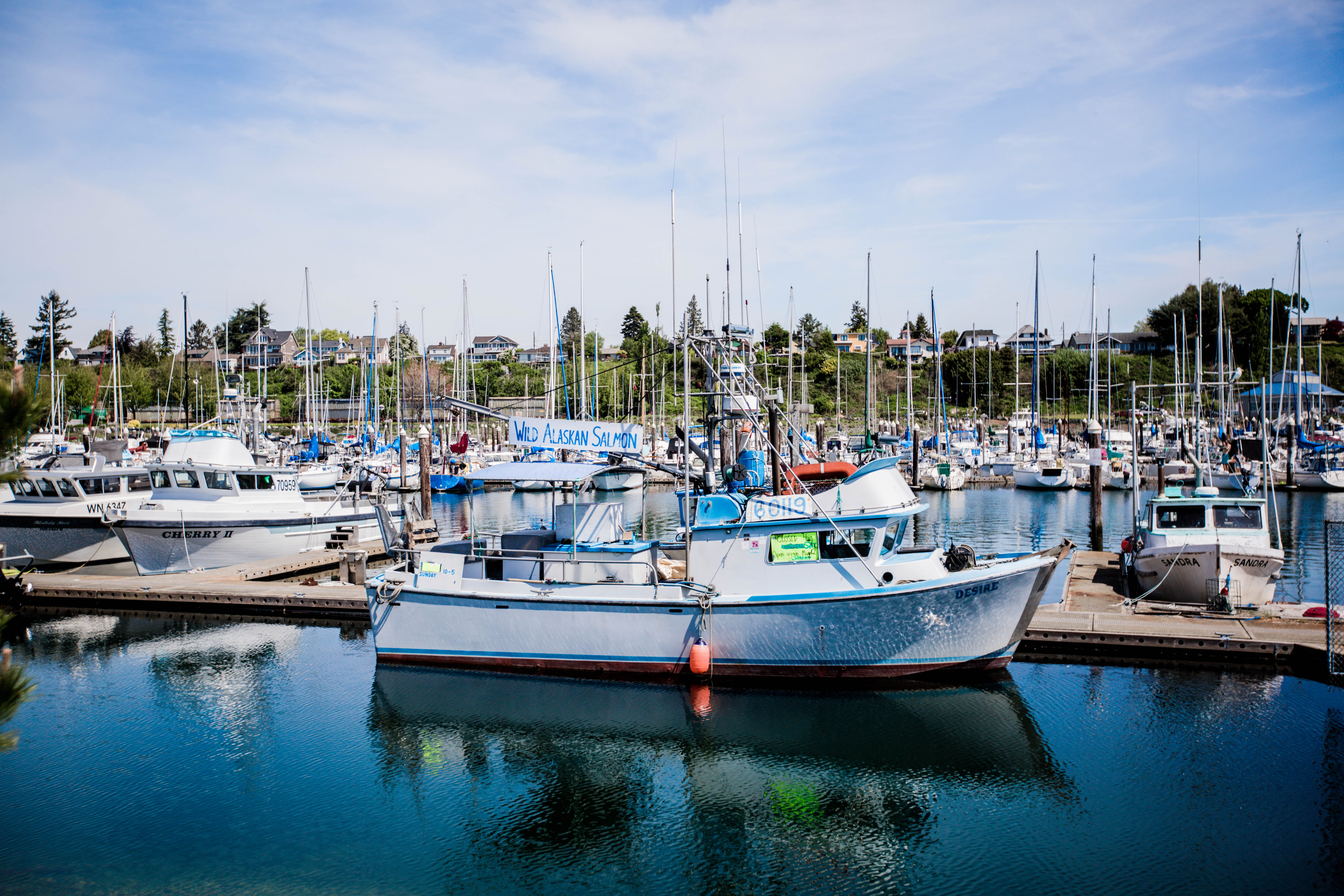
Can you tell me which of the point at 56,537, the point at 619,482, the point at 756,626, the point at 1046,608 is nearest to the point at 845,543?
the point at 756,626

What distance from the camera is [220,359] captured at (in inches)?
4163

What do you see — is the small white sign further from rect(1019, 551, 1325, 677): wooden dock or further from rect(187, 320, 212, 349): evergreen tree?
rect(187, 320, 212, 349): evergreen tree

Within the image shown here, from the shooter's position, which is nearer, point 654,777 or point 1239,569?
point 654,777

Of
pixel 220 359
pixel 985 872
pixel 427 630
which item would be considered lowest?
pixel 985 872

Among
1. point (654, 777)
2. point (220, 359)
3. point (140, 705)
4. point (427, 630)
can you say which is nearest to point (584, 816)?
point (654, 777)

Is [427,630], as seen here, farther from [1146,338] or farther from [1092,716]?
[1146,338]

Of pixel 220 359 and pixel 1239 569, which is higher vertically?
pixel 220 359

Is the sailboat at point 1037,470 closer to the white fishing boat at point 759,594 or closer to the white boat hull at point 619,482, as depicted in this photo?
the white boat hull at point 619,482

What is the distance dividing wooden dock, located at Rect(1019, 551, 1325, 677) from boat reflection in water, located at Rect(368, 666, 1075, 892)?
209 centimetres

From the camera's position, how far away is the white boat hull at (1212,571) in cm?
1845

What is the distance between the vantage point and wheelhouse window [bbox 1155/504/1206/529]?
20.2 meters

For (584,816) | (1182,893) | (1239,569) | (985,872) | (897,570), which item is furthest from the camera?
(1239,569)

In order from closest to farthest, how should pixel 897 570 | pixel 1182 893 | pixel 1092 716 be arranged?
1. pixel 1182 893
2. pixel 1092 716
3. pixel 897 570

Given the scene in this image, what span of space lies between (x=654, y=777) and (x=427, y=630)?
20.1 ft
